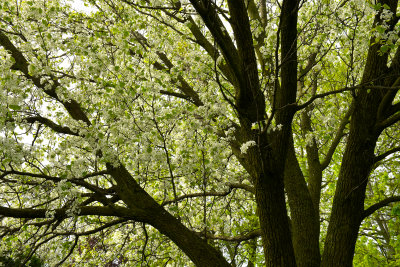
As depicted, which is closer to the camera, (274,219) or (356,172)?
(274,219)

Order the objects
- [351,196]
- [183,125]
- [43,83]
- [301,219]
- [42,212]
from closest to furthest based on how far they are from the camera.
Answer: [42,212]
[351,196]
[43,83]
[301,219]
[183,125]

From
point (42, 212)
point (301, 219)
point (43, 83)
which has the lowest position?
point (42, 212)

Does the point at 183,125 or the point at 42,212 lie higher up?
the point at 183,125

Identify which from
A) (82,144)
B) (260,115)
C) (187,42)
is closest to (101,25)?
(187,42)

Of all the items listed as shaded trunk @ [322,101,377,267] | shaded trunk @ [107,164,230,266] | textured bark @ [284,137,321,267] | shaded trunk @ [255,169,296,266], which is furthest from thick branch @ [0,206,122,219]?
textured bark @ [284,137,321,267]

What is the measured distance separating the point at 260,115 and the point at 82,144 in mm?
2876

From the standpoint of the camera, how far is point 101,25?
6.99m

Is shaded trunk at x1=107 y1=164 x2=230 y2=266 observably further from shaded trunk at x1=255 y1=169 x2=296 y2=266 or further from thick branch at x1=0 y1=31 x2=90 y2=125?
thick branch at x1=0 y1=31 x2=90 y2=125

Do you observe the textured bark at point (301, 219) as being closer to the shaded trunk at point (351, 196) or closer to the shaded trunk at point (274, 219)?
the shaded trunk at point (351, 196)

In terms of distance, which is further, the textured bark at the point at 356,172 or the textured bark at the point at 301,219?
the textured bark at the point at 301,219

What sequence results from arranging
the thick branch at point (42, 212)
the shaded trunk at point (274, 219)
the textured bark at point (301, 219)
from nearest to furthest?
the thick branch at point (42, 212)
the shaded trunk at point (274, 219)
the textured bark at point (301, 219)

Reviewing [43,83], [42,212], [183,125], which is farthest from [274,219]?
[43,83]

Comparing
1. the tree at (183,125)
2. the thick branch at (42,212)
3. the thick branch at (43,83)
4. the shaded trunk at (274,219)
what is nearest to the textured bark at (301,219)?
the tree at (183,125)

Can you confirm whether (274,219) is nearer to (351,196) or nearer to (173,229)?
(351,196)
